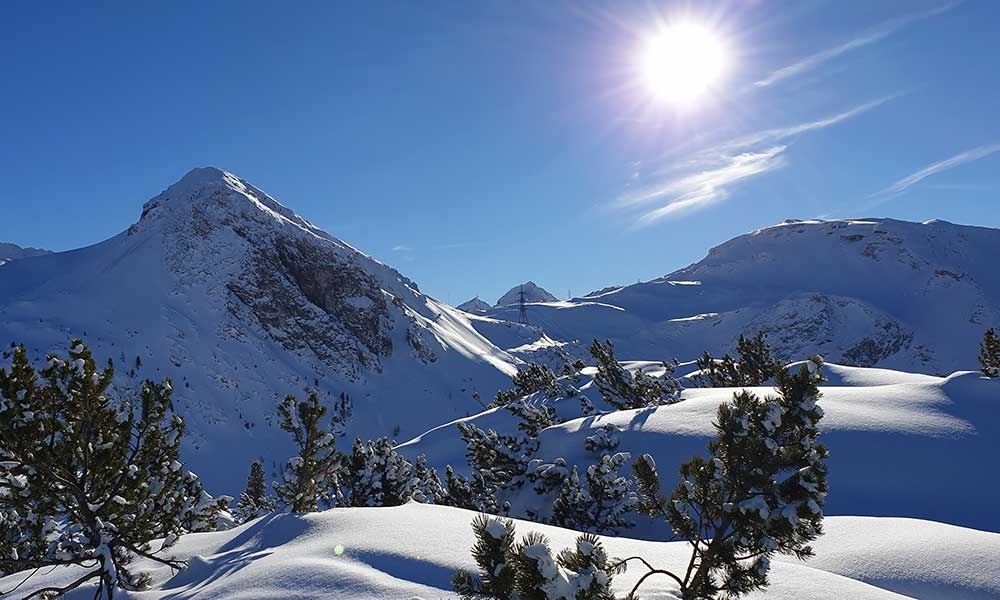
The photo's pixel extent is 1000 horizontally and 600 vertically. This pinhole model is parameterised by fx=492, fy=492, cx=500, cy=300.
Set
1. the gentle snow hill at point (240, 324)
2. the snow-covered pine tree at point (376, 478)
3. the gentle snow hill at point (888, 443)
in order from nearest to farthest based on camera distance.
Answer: the gentle snow hill at point (888, 443), the snow-covered pine tree at point (376, 478), the gentle snow hill at point (240, 324)

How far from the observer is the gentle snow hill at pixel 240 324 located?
47.8 meters

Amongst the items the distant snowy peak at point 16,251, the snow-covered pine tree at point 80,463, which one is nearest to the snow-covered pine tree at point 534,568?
the snow-covered pine tree at point 80,463

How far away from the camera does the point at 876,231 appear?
146 meters

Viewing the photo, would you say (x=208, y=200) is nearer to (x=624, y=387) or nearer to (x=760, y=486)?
(x=624, y=387)

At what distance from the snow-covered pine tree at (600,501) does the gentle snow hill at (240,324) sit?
116 feet

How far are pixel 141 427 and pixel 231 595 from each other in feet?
11.7

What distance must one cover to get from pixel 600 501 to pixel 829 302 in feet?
423

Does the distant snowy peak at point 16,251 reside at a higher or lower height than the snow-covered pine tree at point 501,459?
higher

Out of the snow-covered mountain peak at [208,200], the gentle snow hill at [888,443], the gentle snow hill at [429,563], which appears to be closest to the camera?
the gentle snow hill at [429,563]

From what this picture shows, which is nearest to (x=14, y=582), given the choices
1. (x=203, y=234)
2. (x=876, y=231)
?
(x=203, y=234)

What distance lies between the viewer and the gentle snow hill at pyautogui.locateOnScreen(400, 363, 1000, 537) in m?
12.5

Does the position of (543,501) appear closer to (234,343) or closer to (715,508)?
(715,508)

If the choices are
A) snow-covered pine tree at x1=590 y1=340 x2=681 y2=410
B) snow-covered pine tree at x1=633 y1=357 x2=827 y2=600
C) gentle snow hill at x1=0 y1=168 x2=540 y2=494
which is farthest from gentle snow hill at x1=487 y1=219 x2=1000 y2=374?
snow-covered pine tree at x1=633 y1=357 x2=827 y2=600

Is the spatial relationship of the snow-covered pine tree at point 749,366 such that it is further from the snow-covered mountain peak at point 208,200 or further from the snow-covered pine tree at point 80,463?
the snow-covered mountain peak at point 208,200
